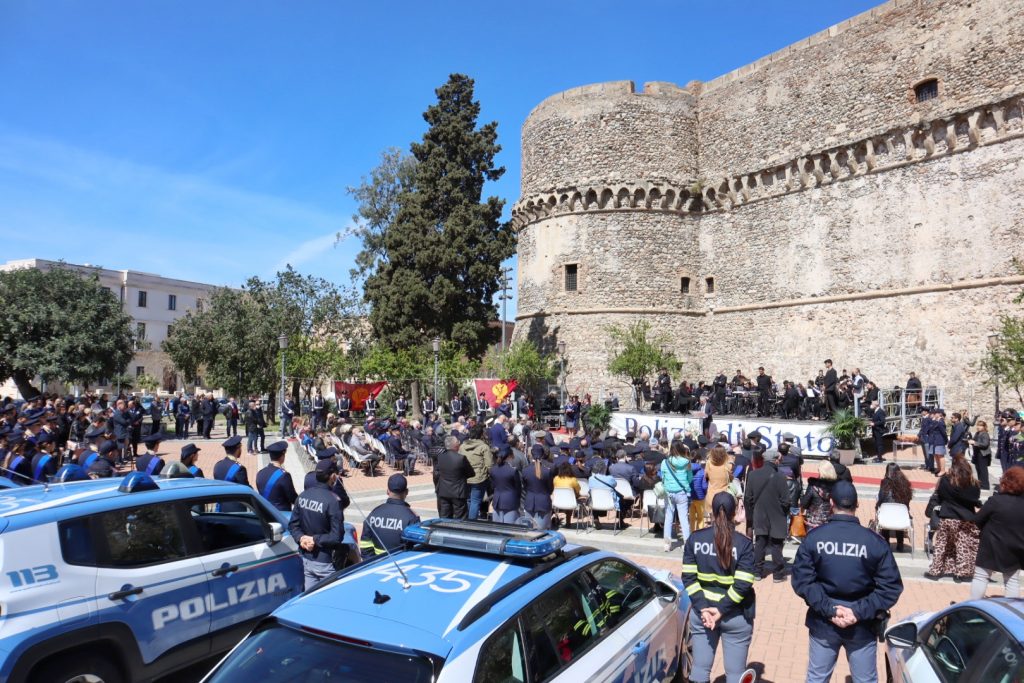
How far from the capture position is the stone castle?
71.3ft

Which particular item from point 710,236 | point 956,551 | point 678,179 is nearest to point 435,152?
point 678,179

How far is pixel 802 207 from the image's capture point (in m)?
27.0

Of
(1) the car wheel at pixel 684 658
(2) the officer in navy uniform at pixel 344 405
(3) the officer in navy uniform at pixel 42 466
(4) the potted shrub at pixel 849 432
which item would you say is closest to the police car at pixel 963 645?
(1) the car wheel at pixel 684 658

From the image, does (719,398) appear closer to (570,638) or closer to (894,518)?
(894,518)

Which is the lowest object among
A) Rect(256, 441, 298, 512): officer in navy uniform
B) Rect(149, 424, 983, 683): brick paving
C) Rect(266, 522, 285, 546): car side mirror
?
Rect(149, 424, 983, 683): brick paving

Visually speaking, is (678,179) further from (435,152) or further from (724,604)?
(724,604)

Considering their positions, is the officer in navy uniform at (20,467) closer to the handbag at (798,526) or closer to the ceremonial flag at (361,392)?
the handbag at (798,526)

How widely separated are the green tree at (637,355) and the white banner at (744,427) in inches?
195

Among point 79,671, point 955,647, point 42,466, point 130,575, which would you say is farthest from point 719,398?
point 79,671

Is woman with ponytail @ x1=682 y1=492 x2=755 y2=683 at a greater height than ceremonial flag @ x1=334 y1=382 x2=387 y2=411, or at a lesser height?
lesser

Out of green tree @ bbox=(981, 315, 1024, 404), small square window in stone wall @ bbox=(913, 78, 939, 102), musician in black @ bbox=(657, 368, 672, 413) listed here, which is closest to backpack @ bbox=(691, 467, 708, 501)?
green tree @ bbox=(981, 315, 1024, 404)

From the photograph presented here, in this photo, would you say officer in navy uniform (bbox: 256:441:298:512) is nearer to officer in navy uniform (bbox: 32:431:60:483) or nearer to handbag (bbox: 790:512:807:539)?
officer in navy uniform (bbox: 32:431:60:483)

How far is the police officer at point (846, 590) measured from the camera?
413cm

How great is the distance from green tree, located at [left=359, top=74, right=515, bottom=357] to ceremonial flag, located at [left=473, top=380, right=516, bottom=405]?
3.07 meters
